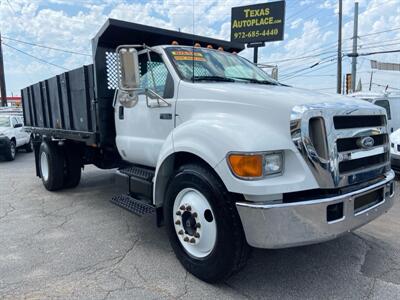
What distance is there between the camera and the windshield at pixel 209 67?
405cm

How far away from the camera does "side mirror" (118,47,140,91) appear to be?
3.63m

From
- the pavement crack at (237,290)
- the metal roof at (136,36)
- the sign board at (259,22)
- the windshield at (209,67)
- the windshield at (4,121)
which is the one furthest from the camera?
the sign board at (259,22)

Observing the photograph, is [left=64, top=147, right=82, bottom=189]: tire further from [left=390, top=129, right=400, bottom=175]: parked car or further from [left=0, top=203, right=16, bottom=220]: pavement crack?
[left=390, top=129, right=400, bottom=175]: parked car

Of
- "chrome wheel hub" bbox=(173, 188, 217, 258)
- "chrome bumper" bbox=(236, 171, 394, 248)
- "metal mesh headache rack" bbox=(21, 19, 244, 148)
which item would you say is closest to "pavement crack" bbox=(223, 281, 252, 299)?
"chrome wheel hub" bbox=(173, 188, 217, 258)

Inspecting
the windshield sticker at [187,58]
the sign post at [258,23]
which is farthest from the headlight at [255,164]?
the sign post at [258,23]

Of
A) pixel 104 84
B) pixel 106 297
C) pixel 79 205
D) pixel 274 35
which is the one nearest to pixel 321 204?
pixel 106 297

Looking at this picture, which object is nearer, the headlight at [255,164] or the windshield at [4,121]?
the headlight at [255,164]

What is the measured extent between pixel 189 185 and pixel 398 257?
2.41 metres

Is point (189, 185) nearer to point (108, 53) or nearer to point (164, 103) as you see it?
point (164, 103)

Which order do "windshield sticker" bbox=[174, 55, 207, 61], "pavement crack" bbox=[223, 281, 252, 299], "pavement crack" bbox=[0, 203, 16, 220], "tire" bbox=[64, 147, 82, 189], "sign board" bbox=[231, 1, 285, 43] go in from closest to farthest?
"pavement crack" bbox=[223, 281, 252, 299] → "windshield sticker" bbox=[174, 55, 207, 61] → "pavement crack" bbox=[0, 203, 16, 220] → "tire" bbox=[64, 147, 82, 189] → "sign board" bbox=[231, 1, 285, 43]

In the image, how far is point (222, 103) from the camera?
3410mm

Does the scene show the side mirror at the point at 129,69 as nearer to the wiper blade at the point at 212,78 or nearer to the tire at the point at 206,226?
the wiper blade at the point at 212,78

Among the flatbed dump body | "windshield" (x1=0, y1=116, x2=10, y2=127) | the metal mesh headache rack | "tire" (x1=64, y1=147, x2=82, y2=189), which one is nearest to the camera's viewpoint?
the metal mesh headache rack

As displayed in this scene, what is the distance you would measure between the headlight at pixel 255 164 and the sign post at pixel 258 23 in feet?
47.6
